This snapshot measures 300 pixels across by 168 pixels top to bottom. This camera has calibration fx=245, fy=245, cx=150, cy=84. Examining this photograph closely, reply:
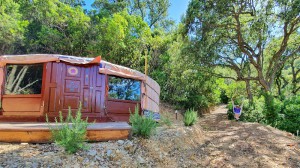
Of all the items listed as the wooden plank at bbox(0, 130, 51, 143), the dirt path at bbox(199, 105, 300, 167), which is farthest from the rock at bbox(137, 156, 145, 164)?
the dirt path at bbox(199, 105, 300, 167)

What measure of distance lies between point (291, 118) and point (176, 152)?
6097 mm

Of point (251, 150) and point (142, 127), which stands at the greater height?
point (142, 127)

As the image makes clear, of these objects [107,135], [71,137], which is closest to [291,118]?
[107,135]

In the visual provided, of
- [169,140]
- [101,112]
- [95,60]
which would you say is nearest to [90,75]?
[95,60]

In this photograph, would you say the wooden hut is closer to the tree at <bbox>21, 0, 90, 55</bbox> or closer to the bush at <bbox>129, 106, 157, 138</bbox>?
the bush at <bbox>129, 106, 157, 138</bbox>

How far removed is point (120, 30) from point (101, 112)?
16.3 ft

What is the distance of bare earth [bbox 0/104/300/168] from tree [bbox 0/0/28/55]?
828 cm

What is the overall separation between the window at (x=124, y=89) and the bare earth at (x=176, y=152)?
1.88m

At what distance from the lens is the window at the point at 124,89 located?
6.24 m

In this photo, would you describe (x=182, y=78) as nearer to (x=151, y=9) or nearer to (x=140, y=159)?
(x=151, y=9)

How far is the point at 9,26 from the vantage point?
9.84 m

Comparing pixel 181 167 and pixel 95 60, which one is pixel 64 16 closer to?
pixel 95 60

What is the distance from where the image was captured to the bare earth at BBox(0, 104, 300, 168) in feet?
8.96

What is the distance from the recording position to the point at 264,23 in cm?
888
